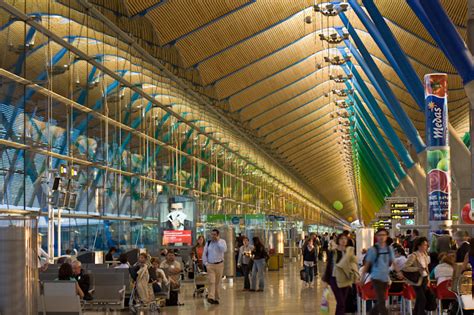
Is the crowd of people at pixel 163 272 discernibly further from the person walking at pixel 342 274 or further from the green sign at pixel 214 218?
the green sign at pixel 214 218

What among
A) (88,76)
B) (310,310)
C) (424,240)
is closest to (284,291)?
(310,310)

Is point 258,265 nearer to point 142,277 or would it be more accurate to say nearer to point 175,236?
point 175,236

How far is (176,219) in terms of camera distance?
2722cm

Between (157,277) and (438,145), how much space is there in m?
8.78

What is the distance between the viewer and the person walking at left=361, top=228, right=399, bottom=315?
12617 millimetres

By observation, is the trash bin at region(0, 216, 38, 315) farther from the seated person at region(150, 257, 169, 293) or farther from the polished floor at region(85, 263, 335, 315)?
the seated person at region(150, 257, 169, 293)

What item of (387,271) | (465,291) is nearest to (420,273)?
(387,271)

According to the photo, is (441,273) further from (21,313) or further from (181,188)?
(181,188)

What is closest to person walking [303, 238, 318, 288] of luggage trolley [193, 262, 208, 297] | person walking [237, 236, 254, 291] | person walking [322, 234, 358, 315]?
person walking [237, 236, 254, 291]

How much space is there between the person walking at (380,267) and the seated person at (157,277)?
23.4 feet

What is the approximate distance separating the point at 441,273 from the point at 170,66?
2051 centimetres

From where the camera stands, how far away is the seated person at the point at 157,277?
1878 cm

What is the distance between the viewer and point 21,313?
36.4 ft

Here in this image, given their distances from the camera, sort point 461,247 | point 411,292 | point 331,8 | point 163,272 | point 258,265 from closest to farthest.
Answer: point 411,292, point 461,247, point 163,272, point 258,265, point 331,8
